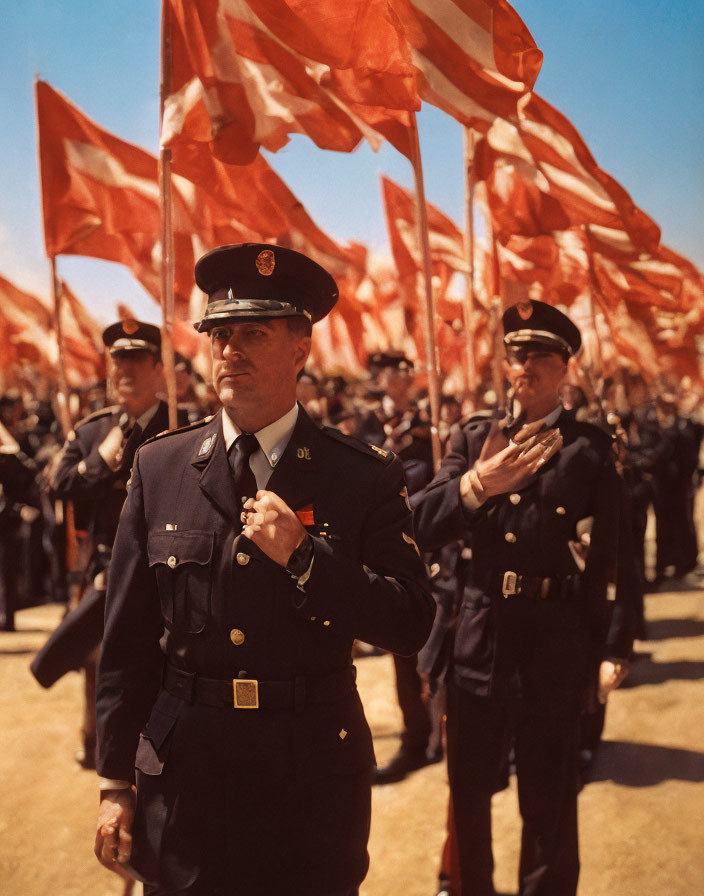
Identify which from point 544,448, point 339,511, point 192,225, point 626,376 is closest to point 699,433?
point 626,376

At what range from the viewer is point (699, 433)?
46.7 feet

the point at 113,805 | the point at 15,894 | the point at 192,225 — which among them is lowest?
the point at 15,894

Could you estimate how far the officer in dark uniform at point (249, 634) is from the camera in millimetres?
2148

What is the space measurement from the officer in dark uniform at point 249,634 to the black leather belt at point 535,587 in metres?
1.32

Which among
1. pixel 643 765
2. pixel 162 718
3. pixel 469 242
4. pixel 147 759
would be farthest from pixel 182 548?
pixel 643 765

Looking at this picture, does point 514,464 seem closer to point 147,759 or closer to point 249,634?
point 249,634

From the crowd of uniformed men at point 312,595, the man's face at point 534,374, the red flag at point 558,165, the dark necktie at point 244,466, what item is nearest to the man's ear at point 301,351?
the crowd of uniformed men at point 312,595

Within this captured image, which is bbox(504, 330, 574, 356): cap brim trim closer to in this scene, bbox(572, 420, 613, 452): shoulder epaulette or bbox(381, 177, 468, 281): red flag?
bbox(572, 420, 613, 452): shoulder epaulette

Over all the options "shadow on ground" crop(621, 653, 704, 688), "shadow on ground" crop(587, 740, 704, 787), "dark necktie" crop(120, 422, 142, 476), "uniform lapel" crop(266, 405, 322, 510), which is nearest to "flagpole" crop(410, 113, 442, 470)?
"dark necktie" crop(120, 422, 142, 476)

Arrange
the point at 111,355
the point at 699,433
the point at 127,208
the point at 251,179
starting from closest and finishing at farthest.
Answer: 1. the point at 111,355
2. the point at 251,179
3. the point at 127,208
4. the point at 699,433

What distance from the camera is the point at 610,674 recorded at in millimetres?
3611

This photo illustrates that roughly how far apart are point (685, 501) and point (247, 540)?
1178 cm

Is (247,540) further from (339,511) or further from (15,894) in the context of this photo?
(15,894)

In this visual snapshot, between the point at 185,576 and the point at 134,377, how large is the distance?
2.68 meters
